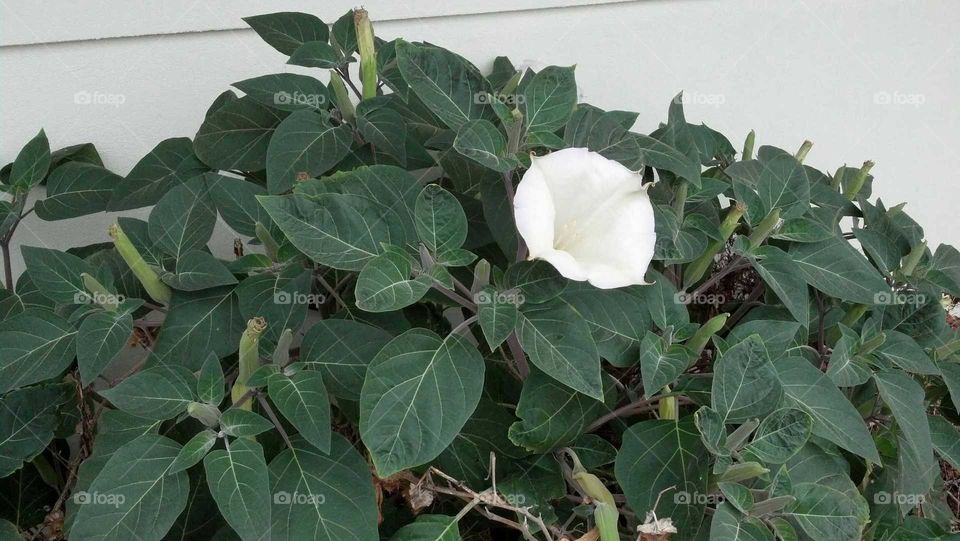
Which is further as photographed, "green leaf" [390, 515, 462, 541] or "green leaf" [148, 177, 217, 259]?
"green leaf" [148, 177, 217, 259]

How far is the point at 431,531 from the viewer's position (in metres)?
0.78

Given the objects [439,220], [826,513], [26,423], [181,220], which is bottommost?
[26,423]

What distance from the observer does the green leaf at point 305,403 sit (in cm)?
71

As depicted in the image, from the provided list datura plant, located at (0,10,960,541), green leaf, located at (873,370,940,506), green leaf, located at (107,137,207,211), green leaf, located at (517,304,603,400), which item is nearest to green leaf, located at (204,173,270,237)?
datura plant, located at (0,10,960,541)

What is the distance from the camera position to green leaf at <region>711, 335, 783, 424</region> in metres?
0.76

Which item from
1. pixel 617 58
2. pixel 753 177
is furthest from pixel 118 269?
pixel 617 58

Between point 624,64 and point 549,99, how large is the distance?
62 cm

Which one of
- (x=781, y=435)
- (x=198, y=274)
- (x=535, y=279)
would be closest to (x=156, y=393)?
(x=198, y=274)

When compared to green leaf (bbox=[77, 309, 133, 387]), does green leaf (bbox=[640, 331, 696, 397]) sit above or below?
above

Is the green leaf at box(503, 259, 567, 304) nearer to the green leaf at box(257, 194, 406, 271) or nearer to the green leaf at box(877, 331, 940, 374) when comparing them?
the green leaf at box(257, 194, 406, 271)

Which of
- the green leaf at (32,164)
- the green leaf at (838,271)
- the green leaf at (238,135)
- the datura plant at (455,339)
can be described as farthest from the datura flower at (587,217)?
the green leaf at (32,164)

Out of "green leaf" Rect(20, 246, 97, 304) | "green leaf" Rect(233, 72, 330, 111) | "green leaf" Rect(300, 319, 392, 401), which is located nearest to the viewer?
"green leaf" Rect(300, 319, 392, 401)

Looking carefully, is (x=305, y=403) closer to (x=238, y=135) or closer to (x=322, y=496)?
(x=322, y=496)

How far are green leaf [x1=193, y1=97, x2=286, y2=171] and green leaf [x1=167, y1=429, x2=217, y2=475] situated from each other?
1.27ft
